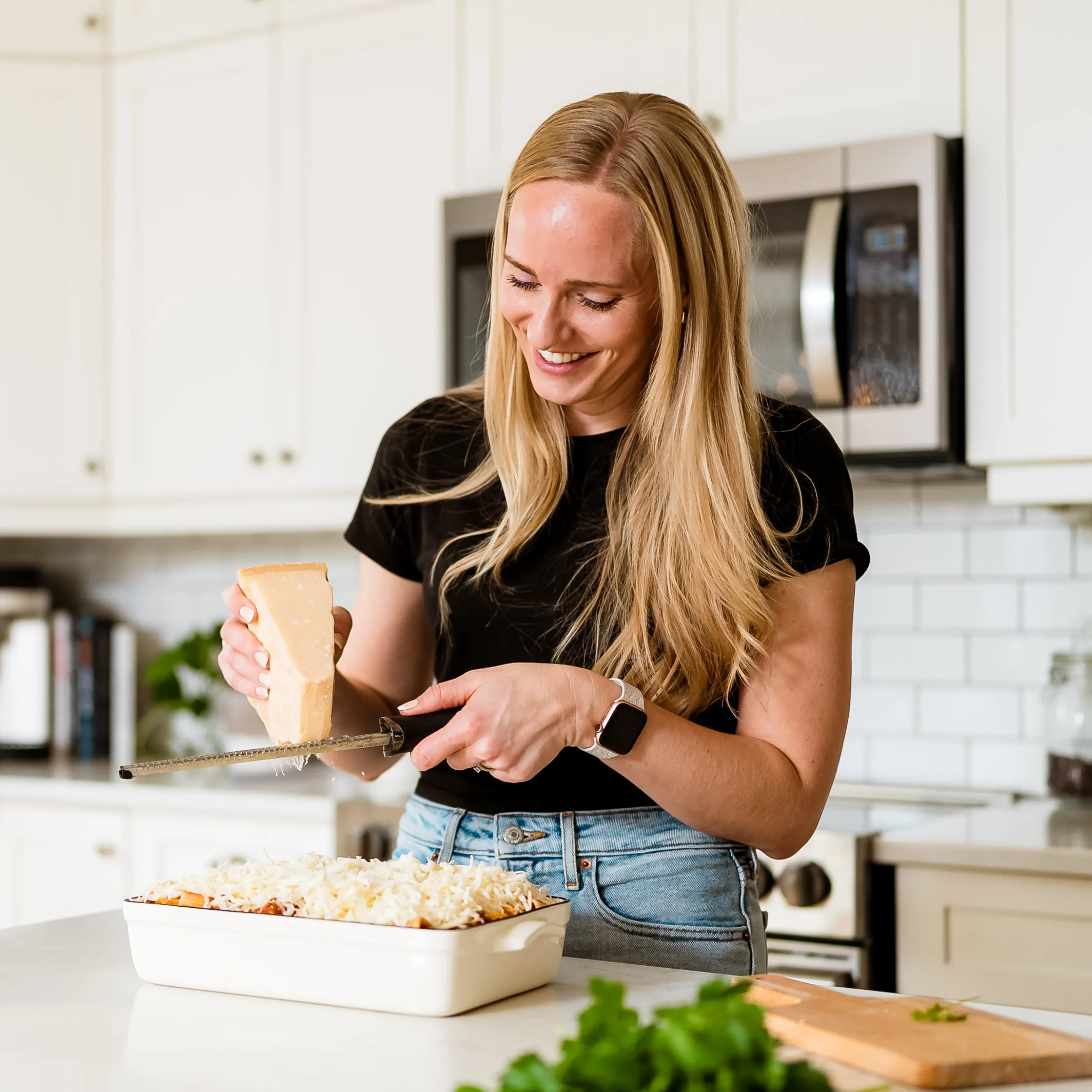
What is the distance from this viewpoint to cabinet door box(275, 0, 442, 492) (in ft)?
8.56

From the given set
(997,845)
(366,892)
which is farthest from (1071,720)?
(366,892)

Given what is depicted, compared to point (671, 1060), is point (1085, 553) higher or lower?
higher

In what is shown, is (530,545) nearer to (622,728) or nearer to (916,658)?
Result: (622,728)

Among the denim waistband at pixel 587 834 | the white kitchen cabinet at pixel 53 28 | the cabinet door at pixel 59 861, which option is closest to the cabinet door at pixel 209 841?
the cabinet door at pixel 59 861

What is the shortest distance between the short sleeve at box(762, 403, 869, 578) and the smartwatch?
24cm

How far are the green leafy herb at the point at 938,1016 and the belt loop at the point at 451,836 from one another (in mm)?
501

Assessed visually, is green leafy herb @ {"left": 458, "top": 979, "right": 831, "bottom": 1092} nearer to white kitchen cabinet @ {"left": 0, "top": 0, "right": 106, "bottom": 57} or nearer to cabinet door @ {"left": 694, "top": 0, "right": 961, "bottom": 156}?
cabinet door @ {"left": 694, "top": 0, "right": 961, "bottom": 156}

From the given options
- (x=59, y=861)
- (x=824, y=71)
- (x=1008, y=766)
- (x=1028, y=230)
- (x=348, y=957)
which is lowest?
(x=59, y=861)

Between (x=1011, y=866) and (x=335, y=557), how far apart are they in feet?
5.42

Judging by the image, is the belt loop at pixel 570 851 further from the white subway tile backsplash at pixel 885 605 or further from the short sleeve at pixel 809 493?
the white subway tile backsplash at pixel 885 605

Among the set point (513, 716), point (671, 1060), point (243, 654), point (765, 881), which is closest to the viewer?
point (671, 1060)

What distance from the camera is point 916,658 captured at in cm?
252

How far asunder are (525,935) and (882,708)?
1688 mm

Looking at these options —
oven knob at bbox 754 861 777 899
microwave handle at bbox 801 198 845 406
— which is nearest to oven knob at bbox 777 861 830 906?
oven knob at bbox 754 861 777 899
